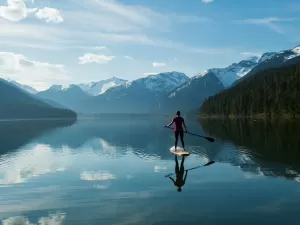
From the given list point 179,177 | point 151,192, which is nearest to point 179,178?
point 179,177

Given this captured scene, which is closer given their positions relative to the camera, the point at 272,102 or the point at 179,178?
the point at 179,178

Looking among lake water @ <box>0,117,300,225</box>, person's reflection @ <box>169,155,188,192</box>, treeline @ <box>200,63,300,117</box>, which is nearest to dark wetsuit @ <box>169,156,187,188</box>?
person's reflection @ <box>169,155,188,192</box>

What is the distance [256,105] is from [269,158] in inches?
6030

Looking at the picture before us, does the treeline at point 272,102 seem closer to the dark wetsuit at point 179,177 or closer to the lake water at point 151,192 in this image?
the lake water at point 151,192

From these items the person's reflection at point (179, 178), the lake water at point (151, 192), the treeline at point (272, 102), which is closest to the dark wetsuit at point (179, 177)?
the person's reflection at point (179, 178)

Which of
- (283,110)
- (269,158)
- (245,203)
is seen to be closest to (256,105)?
(283,110)

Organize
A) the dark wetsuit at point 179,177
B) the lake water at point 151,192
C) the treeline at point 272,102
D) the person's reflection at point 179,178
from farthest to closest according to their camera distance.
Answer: the treeline at point 272,102 < the dark wetsuit at point 179,177 < the person's reflection at point 179,178 < the lake water at point 151,192

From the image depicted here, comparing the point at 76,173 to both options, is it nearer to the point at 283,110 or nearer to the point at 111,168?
the point at 111,168

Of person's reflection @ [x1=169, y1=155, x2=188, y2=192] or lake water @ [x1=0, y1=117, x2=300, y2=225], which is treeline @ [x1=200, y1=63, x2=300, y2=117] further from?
person's reflection @ [x1=169, y1=155, x2=188, y2=192]

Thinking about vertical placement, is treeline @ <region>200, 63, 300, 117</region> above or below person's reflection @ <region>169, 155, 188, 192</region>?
above

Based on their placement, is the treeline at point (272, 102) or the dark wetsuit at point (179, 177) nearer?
the dark wetsuit at point (179, 177)

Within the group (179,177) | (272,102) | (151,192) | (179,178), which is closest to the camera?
(151,192)

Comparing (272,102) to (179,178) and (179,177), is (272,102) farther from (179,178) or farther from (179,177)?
(179,178)

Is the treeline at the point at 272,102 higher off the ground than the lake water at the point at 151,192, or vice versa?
the treeline at the point at 272,102
